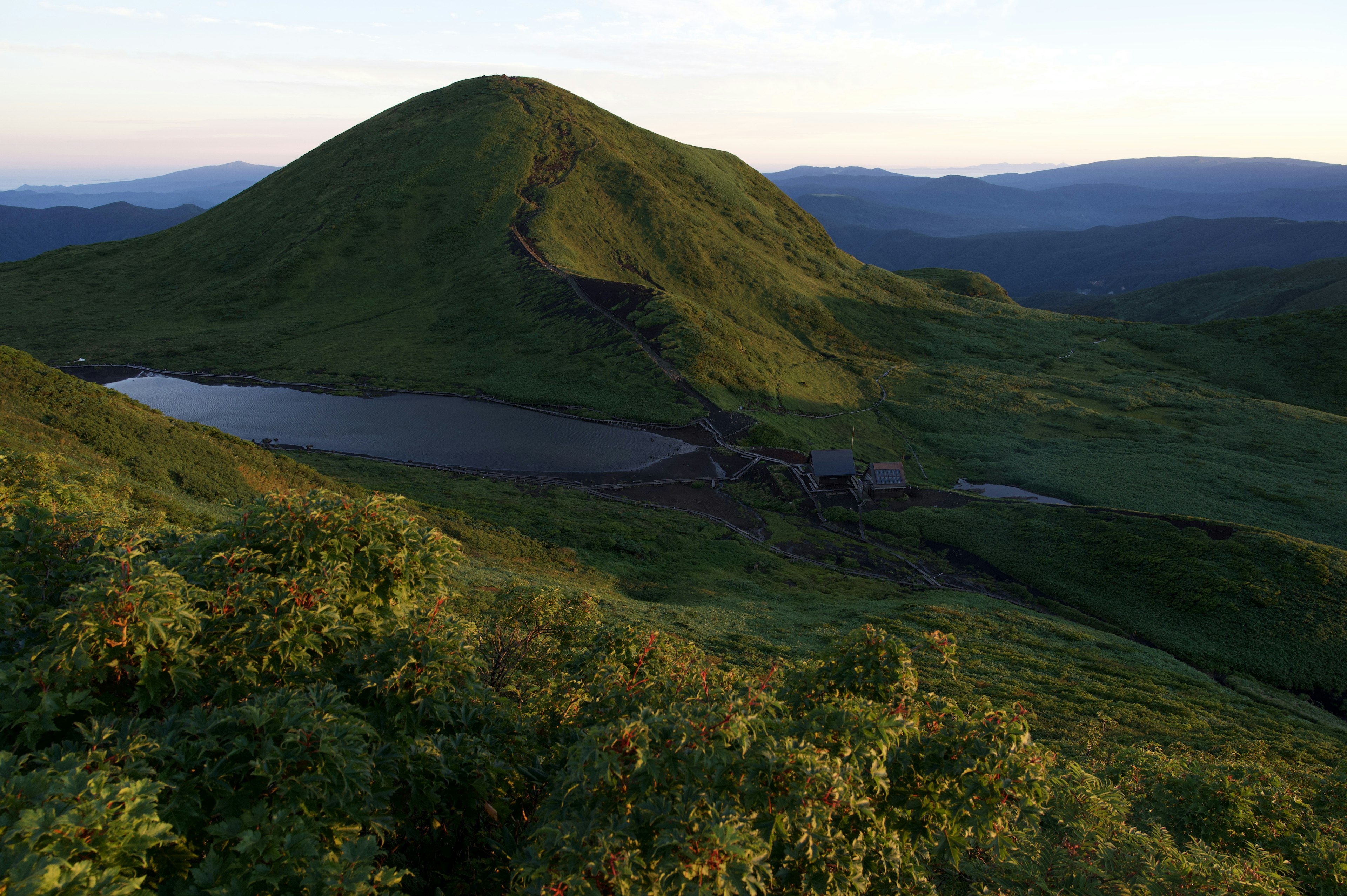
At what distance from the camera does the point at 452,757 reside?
8.28 metres

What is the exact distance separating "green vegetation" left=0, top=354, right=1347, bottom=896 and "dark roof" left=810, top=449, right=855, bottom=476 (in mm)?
46682

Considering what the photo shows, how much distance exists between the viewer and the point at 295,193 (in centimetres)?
14338

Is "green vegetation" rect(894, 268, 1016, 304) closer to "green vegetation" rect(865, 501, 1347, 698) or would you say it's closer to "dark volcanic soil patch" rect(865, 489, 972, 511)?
"dark volcanic soil patch" rect(865, 489, 972, 511)

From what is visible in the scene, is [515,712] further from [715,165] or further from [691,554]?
[715,165]

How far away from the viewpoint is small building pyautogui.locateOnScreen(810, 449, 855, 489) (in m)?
62.4

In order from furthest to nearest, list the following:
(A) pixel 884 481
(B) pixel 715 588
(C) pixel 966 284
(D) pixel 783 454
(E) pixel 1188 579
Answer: (C) pixel 966 284
(D) pixel 783 454
(A) pixel 884 481
(E) pixel 1188 579
(B) pixel 715 588

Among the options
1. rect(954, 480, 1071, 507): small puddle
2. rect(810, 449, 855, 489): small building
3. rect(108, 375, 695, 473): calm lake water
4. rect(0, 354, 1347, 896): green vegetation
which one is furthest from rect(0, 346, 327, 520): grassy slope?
rect(954, 480, 1071, 507): small puddle

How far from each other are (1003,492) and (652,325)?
5266cm

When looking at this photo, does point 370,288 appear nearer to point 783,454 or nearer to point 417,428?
point 417,428

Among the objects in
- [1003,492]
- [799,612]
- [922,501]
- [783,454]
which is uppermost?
[783,454]

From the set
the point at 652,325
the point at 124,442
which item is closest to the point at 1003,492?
the point at 652,325

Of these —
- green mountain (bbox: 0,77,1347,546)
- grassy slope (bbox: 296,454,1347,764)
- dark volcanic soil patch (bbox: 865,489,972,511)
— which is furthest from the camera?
green mountain (bbox: 0,77,1347,546)

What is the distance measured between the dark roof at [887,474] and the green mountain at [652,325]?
11.7 metres

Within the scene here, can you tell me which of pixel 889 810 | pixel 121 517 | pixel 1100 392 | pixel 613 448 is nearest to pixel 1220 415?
pixel 1100 392
